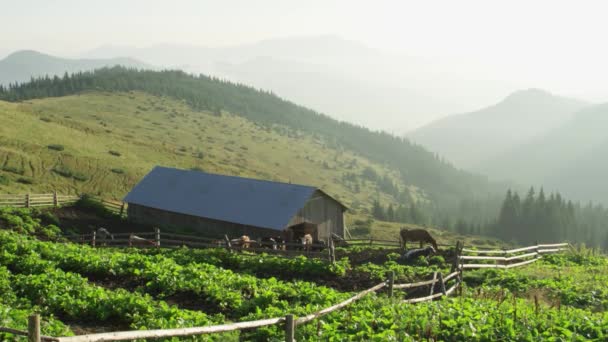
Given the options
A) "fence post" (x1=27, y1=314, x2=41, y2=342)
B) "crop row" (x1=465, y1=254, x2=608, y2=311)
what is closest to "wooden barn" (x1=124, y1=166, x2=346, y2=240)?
"crop row" (x1=465, y1=254, x2=608, y2=311)

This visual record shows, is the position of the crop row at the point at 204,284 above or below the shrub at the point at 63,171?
below

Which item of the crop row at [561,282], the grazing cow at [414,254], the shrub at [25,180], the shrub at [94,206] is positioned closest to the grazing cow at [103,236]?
the shrub at [94,206]

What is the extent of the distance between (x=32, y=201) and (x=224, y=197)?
1825 cm

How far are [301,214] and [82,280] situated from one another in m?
30.7

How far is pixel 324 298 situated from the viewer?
1576cm

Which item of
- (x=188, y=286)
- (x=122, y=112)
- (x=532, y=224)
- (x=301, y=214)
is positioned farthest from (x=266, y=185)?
(x=122, y=112)

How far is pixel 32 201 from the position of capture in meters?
50.2

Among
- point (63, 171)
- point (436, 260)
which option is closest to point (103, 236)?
point (436, 260)

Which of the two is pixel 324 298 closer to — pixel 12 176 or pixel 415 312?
pixel 415 312

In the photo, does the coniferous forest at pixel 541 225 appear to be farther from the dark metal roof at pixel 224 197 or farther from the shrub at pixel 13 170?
the shrub at pixel 13 170

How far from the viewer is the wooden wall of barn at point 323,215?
1857 inches

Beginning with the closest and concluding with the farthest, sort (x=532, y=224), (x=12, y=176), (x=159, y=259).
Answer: (x=159, y=259), (x=12, y=176), (x=532, y=224)

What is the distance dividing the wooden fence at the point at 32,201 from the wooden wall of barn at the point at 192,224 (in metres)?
6.86

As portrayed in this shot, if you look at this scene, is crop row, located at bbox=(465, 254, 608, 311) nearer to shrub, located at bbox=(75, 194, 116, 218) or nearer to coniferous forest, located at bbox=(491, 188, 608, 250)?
shrub, located at bbox=(75, 194, 116, 218)
